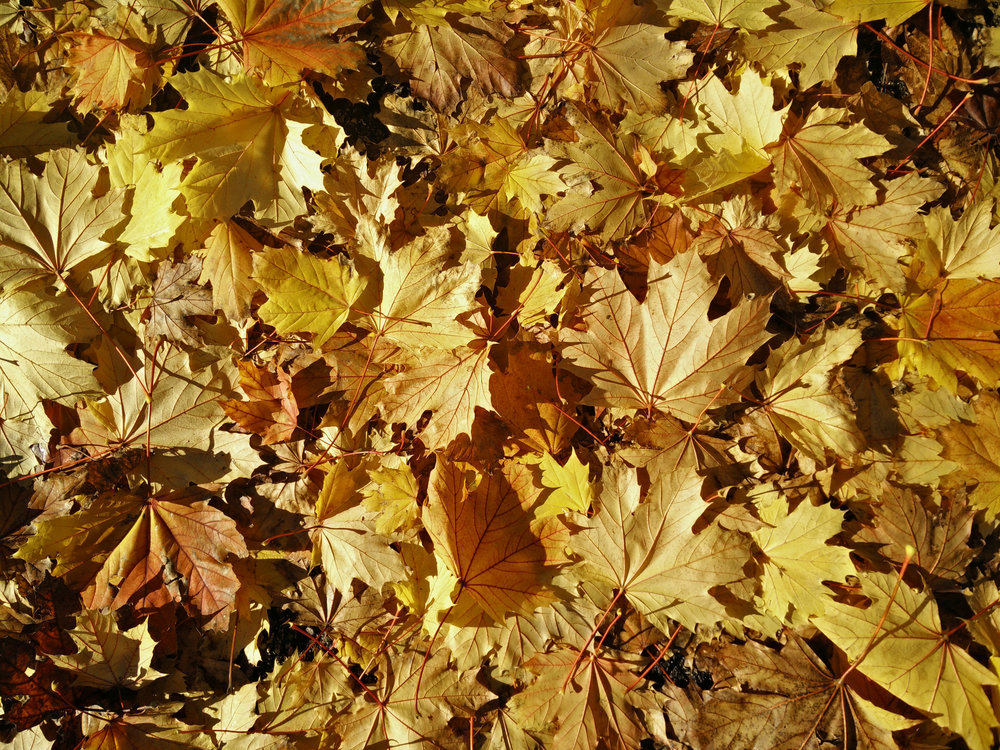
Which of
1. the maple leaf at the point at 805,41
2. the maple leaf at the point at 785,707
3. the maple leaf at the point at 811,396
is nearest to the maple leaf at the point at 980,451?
the maple leaf at the point at 811,396

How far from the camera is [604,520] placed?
151cm

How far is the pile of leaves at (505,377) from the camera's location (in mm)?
1511

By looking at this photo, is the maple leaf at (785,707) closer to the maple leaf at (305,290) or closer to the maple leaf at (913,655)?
the maple leaf at (913,655)

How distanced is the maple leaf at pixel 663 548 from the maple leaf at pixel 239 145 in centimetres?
122

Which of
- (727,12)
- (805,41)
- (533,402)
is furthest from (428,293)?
(805,41)

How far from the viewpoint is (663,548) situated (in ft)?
4.86

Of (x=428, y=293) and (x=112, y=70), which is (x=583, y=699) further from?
(x=112, y=70)

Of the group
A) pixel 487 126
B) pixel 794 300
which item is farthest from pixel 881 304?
pixel 487 126

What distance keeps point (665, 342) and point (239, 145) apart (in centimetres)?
131

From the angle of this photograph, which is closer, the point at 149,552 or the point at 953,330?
the point at 953,330

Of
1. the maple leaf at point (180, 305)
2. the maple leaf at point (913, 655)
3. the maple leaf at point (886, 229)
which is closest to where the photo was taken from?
the maple leaf at point (913, 655)

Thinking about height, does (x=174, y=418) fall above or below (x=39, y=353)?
below

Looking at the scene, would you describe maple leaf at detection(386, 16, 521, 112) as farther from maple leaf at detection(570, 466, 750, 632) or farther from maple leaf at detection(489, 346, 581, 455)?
maple leaf at detection(570, 466, 750, 632)

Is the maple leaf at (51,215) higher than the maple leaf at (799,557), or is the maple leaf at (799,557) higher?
the maple leaf at (51,215)
